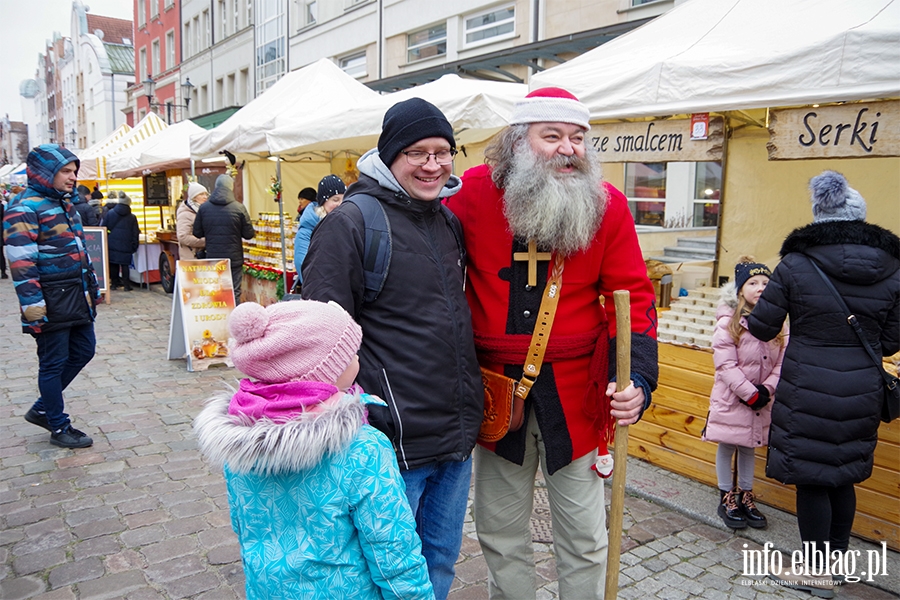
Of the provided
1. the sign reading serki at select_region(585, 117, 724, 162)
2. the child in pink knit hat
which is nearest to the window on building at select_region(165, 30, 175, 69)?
the sign reading serki at select_region(585, 117, 724, 162)

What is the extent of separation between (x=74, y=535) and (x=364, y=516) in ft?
9.35

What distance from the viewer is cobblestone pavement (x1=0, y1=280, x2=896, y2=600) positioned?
3275mm

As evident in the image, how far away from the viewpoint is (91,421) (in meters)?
5.72

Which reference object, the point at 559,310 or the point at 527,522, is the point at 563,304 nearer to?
the point at 559,310

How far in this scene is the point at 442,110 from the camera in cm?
671

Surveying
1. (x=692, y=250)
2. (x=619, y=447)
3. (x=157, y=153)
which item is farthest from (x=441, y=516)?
(x=157, y=153)

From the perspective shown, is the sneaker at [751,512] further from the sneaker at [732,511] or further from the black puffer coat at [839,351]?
the black puffer coat at [839,351]

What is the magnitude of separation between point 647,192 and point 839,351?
9129 millimetres

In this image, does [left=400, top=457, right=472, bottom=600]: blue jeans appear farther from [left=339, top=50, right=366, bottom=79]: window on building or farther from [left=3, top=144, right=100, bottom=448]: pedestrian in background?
[left=339, top=50, right=366, bottom=79]: window on building

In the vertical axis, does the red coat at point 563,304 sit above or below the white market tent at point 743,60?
below

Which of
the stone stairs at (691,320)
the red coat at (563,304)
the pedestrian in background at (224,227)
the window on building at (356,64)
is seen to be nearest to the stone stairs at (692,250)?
the stone stairs at (691,320)

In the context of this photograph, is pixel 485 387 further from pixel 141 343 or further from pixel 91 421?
pixel 141 343

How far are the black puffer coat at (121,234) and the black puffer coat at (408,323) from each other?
41.4ft

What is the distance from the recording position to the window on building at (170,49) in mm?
34341
